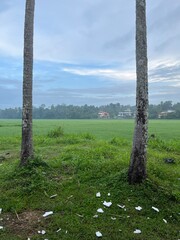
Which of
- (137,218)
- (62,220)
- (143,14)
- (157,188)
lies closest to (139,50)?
(143,14)

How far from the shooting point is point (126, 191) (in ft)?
18.1

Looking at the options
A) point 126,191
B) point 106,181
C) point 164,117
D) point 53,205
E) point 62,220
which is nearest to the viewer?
point 62,220

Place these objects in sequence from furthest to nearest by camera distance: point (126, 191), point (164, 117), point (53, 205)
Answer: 1. point (164, 117)
2. point (126, 191)
3. point (53, 205)

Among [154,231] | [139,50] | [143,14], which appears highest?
[143,14]

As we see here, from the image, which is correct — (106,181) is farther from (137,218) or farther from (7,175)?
(7,175)

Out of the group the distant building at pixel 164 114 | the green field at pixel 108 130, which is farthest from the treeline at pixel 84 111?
the green field at pixel 108 130

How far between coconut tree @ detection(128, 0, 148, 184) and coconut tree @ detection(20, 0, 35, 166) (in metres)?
2.96

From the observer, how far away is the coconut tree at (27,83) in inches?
277

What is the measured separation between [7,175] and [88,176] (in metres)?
2.11

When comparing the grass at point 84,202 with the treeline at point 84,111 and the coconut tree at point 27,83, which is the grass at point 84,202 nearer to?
the coconut tree at point 27,83

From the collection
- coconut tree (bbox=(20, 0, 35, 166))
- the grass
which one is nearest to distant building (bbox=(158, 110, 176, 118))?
the grass

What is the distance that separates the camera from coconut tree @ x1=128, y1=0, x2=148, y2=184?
5.61 meters

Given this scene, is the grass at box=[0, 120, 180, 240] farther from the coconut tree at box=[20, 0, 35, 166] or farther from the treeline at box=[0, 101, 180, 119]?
the treeline at box=[0, 101, 180, 119]

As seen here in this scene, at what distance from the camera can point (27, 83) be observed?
705cm
